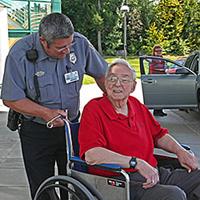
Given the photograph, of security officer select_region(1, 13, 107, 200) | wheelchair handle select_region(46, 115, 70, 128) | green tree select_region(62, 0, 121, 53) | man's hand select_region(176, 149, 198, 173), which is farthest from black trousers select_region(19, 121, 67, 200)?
green tree select_region(62, 0, 121, 53)

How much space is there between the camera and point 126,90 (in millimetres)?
3012

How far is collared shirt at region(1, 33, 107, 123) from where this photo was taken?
288 cm

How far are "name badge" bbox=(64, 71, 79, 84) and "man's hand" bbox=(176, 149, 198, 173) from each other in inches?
32.0

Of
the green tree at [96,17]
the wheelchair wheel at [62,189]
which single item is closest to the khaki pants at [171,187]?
the wheelchair wheel at [62,189]

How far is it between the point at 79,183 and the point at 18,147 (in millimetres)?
3586

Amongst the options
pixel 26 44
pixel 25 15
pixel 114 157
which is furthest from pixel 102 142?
pixel 25 15

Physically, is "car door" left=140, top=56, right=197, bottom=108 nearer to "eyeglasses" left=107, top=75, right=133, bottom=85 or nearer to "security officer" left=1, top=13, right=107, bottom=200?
"security officer" left=1, top=13, right=107, bottom=200

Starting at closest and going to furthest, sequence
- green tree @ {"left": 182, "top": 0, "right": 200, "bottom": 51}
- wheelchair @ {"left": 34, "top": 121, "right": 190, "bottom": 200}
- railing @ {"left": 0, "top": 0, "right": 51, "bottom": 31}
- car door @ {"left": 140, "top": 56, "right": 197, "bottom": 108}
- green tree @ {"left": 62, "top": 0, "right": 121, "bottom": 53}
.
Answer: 1. wheelchair @ {"left": 34, "top": 121, "right": 190, "bottom": 200}
2. car door @ {"left": 140, "top": 56, "right": 197, "bottom": 108}
3. railing @ {"left": 0, "top": 0, "right": 51, "bottom": 31}
4. green tree @ {"left": 182, "top": 0, "right": 200, "bottom": 51}
5. green tree @ {"left": 62, "top": 0, "right": 121, "bottom": 53}

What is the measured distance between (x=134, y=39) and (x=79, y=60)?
2779cm

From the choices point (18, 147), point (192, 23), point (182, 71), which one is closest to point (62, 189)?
point (18, 147)

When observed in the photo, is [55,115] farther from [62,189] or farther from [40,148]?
[62,189]

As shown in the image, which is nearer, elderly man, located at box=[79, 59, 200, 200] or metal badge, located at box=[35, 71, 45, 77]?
elderly man, located at box=[79, 59, 200, 200]

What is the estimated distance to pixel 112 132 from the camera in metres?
2.95

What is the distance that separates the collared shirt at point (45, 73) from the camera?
9.46 feet
